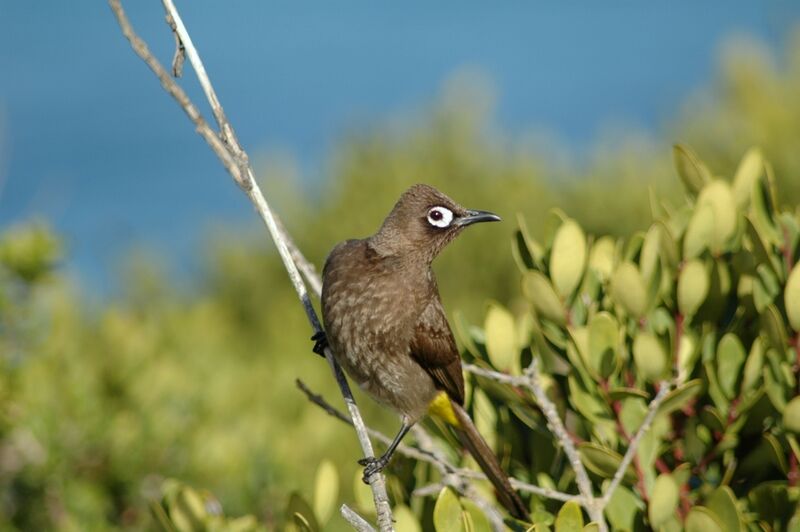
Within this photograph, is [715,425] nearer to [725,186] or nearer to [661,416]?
[661,416]

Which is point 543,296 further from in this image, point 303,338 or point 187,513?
point 303,338

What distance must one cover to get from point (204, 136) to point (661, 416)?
1.19 m

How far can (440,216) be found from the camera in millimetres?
3066

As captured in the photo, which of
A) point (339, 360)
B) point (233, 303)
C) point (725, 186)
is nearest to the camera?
point (725, 186)

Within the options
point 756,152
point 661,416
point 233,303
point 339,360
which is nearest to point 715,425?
point 661,416

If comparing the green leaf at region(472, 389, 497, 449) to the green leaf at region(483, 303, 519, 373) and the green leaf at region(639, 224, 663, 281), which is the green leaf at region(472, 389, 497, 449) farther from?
the green leaf at region(639, 224, 663, 281)

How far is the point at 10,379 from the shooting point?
3.91m

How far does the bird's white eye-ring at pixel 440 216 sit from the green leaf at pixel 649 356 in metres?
0.86

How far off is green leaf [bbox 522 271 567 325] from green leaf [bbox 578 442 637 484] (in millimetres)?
313

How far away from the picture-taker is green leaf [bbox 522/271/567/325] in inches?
93.7

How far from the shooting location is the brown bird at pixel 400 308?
303 cm

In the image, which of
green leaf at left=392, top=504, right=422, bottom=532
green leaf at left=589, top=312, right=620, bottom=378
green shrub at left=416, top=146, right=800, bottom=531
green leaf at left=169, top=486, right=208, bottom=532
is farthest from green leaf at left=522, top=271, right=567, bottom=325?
green leaf at left=169, top=486, right=208, bottom=532

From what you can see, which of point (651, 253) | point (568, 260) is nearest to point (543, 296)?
point (568, 260)

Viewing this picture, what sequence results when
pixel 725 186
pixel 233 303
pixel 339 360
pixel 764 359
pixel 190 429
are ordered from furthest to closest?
pixel 233 303 → pixel 190 429 → pixel 339 360 → pixel 725 186 → pixel 764 359
